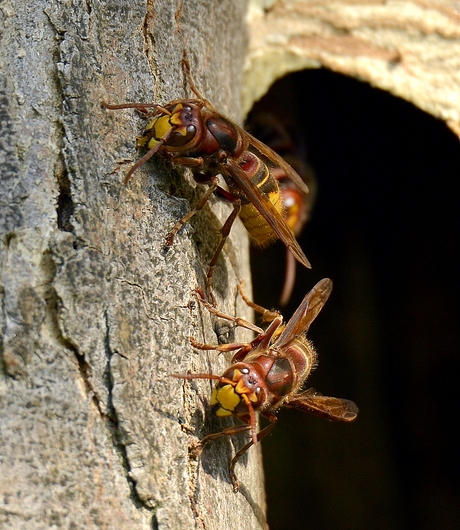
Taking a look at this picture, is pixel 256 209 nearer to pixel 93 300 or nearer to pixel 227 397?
pixel 227 397

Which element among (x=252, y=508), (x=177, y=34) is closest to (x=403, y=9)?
(x=177, y=34)

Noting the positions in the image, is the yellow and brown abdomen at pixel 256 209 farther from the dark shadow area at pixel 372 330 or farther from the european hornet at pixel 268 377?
the dark shadow area at pixel 372 330

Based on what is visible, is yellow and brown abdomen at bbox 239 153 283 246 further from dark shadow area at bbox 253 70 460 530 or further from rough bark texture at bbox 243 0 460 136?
dark shadow area at bbox 253 70 460 530

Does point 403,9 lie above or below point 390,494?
above

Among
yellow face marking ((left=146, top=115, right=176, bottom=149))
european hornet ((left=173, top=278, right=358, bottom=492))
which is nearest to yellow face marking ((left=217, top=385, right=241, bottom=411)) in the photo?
european hornet ((left=173, top=278, right=358, bottom=492))

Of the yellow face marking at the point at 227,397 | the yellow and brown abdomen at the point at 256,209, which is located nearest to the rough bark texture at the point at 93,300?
the yellow face marking at the point at 227,397

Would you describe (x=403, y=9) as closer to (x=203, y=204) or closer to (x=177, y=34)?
(x=177, y=34)

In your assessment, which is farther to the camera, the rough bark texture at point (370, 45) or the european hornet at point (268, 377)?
the rough bark texture at point (370, 45)
